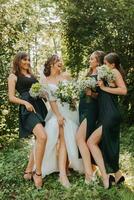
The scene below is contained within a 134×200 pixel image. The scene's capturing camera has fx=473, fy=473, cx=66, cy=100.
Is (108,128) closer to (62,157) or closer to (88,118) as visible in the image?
(88,118)

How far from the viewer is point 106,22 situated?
52.4 feet

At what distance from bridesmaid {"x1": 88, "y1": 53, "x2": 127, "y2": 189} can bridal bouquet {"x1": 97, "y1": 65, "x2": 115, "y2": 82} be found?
101mm

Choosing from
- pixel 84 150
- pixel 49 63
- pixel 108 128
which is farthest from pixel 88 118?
pixel 49 63

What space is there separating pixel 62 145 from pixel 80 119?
22.2 inches

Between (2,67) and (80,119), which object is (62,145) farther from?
(2,67)

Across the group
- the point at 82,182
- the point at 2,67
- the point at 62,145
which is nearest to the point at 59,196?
the point at 82,182

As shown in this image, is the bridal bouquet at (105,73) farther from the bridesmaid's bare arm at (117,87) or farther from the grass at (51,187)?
the grass at (51,187)

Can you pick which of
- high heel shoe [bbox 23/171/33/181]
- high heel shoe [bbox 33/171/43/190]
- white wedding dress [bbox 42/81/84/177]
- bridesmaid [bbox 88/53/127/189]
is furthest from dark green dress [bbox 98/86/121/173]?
high heel shoe [bbox 23/171/33/181]

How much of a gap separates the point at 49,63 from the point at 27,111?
0.95 meters

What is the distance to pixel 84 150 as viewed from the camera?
26.0 ft

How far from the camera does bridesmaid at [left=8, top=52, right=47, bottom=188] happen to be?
7781 mm

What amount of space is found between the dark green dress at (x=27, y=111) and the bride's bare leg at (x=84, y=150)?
677mm

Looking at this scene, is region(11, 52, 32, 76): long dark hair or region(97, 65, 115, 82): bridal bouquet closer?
region(97, 65, 115, 82): bridal bouquet

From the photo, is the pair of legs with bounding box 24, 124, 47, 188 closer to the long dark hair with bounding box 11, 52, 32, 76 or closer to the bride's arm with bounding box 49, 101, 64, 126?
the bride's arm with bounding box 49, 101, 64, 126
